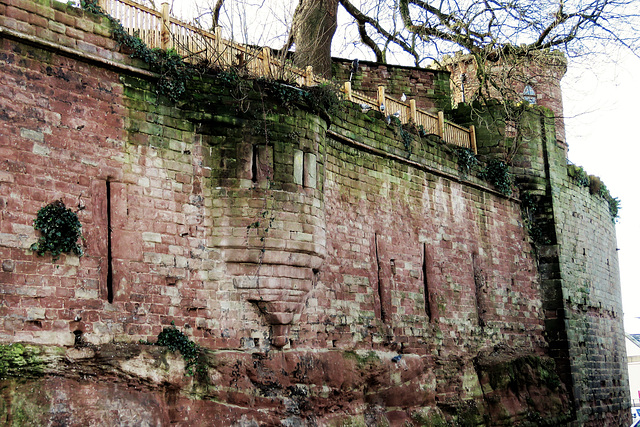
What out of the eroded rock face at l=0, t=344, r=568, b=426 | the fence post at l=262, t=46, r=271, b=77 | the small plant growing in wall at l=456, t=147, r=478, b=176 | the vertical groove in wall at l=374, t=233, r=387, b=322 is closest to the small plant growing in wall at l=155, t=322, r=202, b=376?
the eroded rock face at l=0, t=344, r=568, b=426

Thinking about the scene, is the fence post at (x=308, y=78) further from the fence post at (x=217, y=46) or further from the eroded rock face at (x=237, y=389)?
the eroded rock face at (x=237, y=389)

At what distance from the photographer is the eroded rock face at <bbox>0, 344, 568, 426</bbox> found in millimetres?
8469

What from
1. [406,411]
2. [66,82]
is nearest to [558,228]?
[406,411]

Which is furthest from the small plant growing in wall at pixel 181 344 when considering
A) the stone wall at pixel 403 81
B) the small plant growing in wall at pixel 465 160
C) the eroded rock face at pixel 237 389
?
the stone wall at pixel 403 81

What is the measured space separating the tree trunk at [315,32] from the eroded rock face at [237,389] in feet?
22.7

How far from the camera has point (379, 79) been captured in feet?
63.2

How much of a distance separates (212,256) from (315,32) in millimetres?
7934

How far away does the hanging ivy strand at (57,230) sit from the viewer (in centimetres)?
882

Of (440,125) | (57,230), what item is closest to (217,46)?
(57,230)

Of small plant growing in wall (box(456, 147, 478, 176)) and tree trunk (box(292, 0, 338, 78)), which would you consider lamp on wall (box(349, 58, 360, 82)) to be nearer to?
tree trunk (box(292, 0, 338, 78))

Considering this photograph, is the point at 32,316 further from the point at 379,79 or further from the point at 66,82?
the point at 379,79

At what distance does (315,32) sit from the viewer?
16.9m

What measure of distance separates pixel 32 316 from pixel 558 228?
12.7 metres

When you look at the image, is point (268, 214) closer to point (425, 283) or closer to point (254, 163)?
point (254, 163)
